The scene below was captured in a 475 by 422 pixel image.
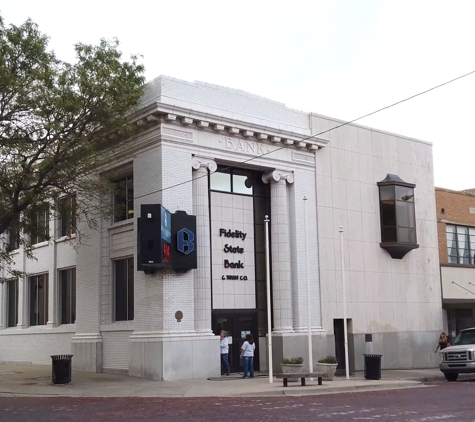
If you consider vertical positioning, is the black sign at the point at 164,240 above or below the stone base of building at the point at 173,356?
above

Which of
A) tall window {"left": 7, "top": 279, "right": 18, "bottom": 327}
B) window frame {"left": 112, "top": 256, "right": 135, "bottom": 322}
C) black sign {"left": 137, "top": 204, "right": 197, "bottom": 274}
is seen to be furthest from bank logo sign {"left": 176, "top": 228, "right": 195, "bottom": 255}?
tall window {"left": 7, "top": 279, "right": 18, "bottom": 327}

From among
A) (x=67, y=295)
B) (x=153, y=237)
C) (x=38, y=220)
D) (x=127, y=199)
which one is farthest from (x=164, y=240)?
(x=67, y=295)

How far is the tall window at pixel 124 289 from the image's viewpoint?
90.8ft

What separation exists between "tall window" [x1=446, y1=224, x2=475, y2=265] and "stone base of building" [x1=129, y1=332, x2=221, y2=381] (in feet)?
57.2

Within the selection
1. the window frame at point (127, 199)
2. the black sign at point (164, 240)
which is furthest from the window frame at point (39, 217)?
the window frame at point (127, 199)

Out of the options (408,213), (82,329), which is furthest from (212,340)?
(408,213)

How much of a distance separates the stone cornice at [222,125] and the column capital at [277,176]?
1.27 m

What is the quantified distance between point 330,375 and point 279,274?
5.52 m

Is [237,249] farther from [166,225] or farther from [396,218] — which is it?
[396,218]

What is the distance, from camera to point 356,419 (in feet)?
47.1

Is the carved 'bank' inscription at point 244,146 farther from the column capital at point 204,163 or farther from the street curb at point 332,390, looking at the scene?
the street curb at point 332,390

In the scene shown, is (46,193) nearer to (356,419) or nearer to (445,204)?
A: (356,419)

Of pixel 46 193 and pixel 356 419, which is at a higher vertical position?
pixel 46 193

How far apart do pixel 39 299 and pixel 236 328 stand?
1226cm
